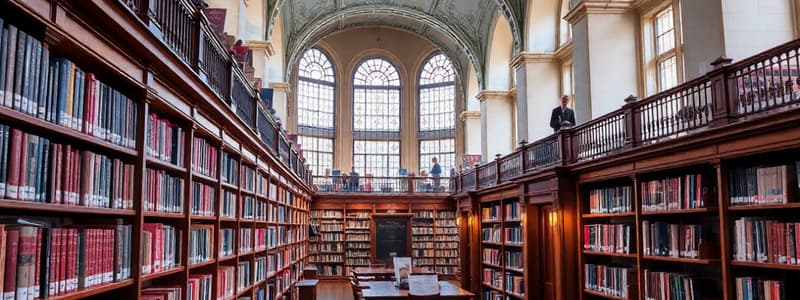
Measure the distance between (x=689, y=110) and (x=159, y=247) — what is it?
4793 millimetres

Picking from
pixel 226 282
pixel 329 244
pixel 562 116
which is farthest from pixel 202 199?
pixel 329 244

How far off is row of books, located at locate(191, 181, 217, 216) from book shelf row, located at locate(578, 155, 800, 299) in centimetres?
421

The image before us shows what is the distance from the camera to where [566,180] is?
841 cm

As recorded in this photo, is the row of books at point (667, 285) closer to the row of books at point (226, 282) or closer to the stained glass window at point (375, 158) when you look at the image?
the row of books at point (226, 282)

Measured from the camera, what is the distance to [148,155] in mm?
3467

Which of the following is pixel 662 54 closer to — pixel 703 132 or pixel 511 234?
pixel 511 234

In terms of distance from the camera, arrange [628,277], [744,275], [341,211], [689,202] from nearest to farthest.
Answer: [744,275]
[689,202]
[628,277]
[341,211]

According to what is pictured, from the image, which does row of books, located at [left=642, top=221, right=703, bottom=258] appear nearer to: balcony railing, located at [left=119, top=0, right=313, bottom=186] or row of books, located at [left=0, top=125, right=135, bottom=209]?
balcony railing, located at [left=119, top=0, right=313, bottom=186]

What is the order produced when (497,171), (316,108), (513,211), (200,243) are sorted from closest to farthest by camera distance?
(200,243) → (513,211) → (497,171) → (316,108)

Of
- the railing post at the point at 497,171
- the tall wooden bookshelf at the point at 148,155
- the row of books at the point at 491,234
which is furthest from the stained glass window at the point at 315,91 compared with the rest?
the tall wooden bookshelf at the point at 148,155

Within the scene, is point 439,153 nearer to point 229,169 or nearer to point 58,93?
point 229,169

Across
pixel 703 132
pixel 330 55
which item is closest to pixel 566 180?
pixel 703 132

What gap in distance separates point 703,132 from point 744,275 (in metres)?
1.26

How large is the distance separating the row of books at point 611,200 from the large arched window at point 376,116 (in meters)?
17.8
